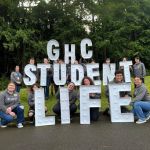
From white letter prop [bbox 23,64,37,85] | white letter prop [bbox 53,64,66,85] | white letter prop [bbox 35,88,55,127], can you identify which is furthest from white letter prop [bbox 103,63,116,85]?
white letter prop [bbox 35,88,55,127]

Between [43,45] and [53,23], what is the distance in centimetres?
343

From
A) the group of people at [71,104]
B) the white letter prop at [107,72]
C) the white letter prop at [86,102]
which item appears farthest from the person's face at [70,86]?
the white letter prop at [107,72]

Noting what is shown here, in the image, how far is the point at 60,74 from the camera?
15602 millimetres

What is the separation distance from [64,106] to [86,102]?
25.3 inches

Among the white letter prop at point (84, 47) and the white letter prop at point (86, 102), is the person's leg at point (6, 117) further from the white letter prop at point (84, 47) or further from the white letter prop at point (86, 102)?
the white letter prop at point (84, 47)

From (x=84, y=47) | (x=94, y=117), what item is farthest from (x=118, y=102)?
(x=84, y=47)

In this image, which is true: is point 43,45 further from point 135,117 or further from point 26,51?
point 135,117

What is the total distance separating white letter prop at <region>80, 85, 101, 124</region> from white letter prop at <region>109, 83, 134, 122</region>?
1.33 ft

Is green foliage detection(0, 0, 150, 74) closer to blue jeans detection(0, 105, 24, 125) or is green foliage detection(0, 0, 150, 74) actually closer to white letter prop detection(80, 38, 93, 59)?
white letter prop detection(80, 38, 93, 59)

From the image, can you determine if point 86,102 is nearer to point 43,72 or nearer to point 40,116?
point 40,116

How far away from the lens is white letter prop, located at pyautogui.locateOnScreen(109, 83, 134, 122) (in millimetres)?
11602

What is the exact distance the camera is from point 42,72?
1592 centimetres

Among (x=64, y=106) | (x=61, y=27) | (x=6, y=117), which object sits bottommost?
(x=6, y=117)

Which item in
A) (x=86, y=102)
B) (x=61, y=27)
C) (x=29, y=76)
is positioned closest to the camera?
(x=86, y=102)
